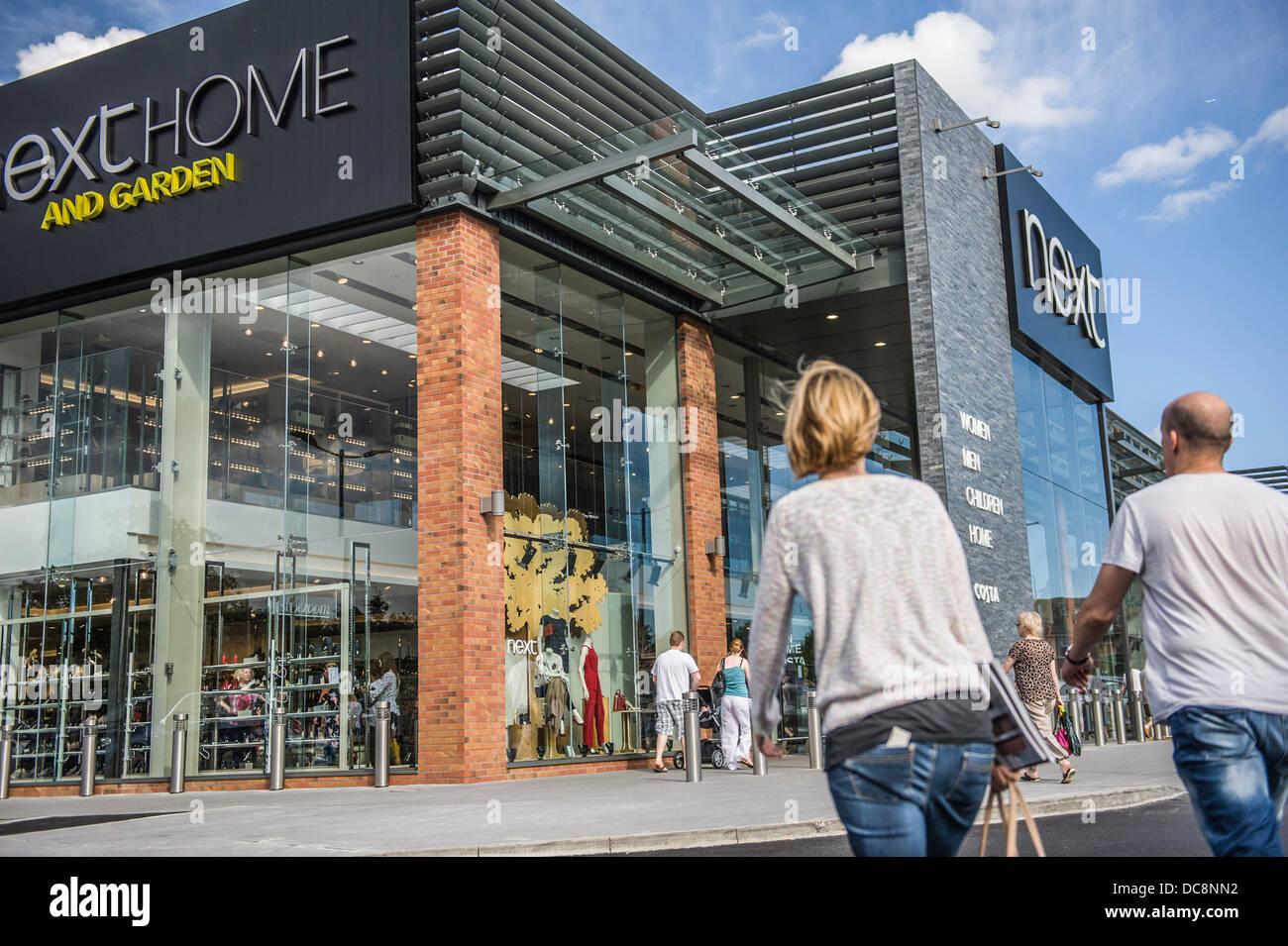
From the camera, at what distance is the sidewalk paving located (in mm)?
7863

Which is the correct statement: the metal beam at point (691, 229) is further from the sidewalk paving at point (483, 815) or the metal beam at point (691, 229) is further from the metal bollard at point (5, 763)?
the metal bollard at point (5, 763)

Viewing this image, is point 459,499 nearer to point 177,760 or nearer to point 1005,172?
point 177,760

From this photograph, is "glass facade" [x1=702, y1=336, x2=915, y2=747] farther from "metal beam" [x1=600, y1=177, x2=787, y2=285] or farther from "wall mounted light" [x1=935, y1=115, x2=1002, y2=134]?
"wall mounted light" [x1=935, y1=115, x2=1002, y2=134]

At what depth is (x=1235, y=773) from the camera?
323 cm

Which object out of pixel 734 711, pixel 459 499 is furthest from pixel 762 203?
pixel 734 711

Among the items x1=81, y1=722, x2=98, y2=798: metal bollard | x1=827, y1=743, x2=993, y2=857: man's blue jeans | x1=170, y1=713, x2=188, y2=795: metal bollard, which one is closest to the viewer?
x1=827, y1=743, x2=993, y2=857: man's blue jeans

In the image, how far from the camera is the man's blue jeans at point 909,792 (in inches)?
99.1

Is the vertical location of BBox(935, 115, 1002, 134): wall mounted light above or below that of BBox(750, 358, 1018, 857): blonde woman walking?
above

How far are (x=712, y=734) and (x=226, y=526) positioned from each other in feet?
24.7

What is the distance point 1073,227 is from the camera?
24.5 meters

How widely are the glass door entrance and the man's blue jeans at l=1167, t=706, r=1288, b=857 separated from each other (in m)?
12.4

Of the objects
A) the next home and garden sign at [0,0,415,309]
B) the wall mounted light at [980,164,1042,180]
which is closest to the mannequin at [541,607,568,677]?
the next home and garden sign at [0,0,415,309]

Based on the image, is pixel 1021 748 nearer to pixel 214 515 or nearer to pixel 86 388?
pixel 214 515

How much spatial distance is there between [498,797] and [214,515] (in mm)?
6887
